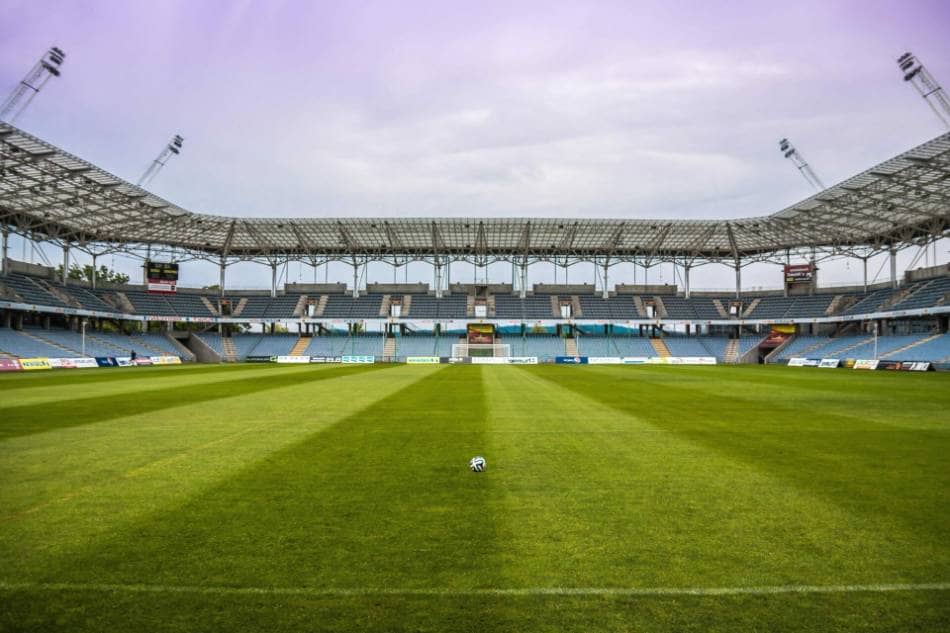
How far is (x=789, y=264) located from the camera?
63.6m

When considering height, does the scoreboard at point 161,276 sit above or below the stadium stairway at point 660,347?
above

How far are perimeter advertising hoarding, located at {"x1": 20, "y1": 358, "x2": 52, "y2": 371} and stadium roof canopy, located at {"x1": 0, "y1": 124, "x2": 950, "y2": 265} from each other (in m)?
12.3

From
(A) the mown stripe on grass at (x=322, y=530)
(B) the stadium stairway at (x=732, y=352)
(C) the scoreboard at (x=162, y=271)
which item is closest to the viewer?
(A) the mown stripe on grass at (x=322, y=530)

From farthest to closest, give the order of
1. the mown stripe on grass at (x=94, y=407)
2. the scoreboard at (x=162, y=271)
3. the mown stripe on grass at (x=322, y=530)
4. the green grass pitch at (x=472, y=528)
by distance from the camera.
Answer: the scoreboard at (x=162, y=271) < the mown stripe on grass at (x=94, y=407) < the mown stripe on grass at (x=322, y=530) < the green grass pitch at (x=472, y=528)

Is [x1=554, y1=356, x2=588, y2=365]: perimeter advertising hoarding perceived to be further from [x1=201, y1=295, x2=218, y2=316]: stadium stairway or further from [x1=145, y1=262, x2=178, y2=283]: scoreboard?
[x1=145, y1=262, x2=178, y2=283]: scoreboard

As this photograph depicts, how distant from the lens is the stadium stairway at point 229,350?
62.8 metres

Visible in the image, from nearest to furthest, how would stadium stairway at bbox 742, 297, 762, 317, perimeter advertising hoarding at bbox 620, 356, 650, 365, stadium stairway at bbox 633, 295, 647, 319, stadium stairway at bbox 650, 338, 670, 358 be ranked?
perimeter advertising hoarding at bbox 620, 356, 650, 365, stadium stairway at bbox 650, 338, 670, 358, stadium stairway at bbox 742, 297, 762, 317, stadium stairway at bbox 633, 295, 647, 319

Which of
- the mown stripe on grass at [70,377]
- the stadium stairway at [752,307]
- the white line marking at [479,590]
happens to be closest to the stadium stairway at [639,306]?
the stadium stairway at [752,307]

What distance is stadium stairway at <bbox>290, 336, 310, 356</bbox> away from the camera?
63281 millimetres

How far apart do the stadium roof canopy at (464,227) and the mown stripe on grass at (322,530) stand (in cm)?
3821

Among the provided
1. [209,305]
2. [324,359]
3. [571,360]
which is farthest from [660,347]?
[209,305]

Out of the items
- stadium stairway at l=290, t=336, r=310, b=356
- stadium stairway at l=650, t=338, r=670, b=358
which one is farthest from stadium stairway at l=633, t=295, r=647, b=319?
stadium stairway at l=290, t=336, r=310, b=356

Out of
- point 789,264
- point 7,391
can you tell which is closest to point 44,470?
point 7,391

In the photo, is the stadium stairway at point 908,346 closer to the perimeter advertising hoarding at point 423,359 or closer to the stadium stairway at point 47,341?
the perimeter advertising hoarding at point 423,359
